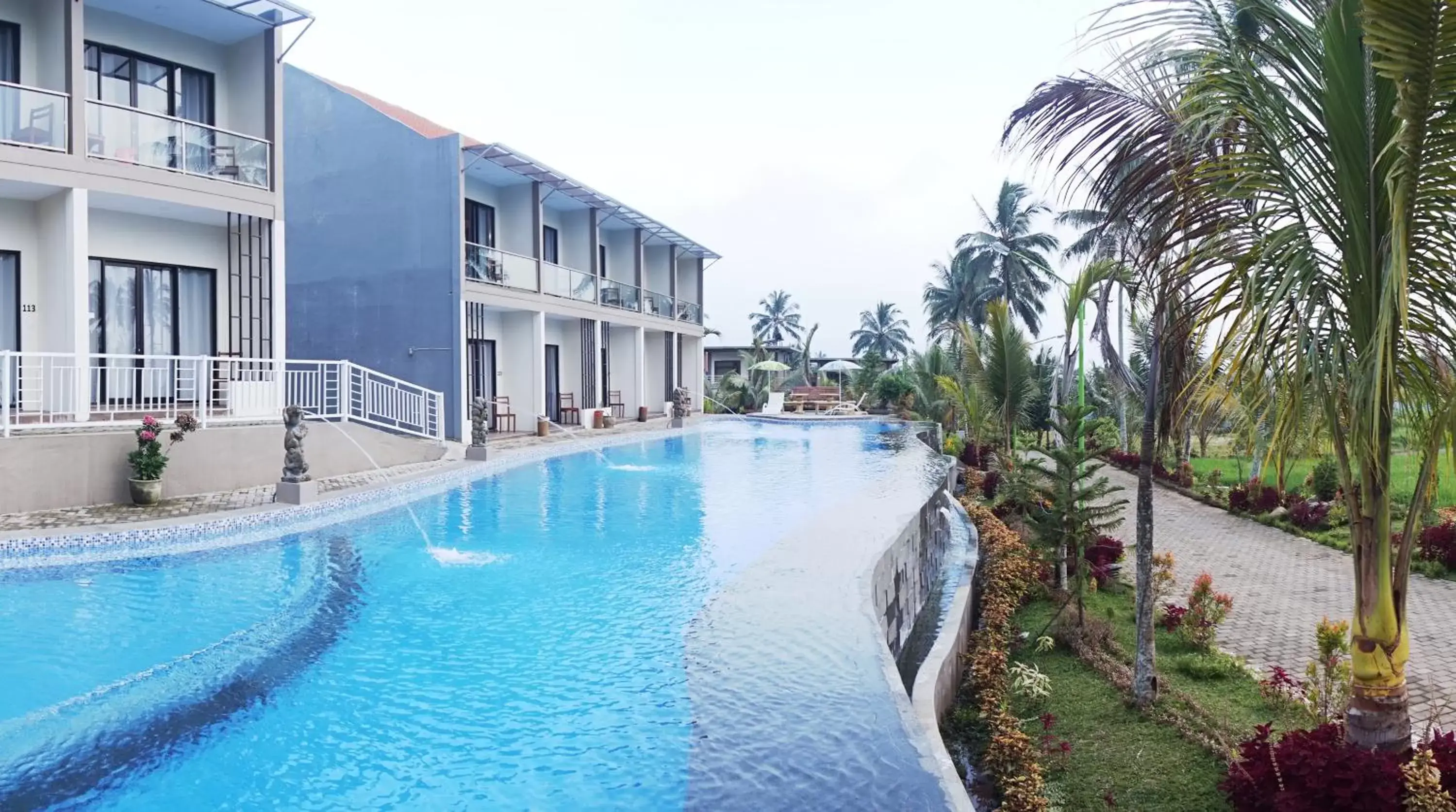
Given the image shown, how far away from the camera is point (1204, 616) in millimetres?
7082

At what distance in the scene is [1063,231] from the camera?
110 ft

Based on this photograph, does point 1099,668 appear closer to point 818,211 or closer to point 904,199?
point 904,199

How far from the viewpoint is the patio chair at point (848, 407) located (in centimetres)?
3309

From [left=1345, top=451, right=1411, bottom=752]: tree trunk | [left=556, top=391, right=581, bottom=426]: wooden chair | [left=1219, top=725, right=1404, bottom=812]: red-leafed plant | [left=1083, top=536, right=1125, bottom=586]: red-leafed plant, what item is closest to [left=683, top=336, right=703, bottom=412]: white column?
[left=556, top=391, right=581, bottom=426]: wooden chair

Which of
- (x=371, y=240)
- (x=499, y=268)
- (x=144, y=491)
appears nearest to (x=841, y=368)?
(x=499, y=268)

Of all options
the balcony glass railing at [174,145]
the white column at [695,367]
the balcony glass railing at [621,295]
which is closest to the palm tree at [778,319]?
the white column at [695,367]

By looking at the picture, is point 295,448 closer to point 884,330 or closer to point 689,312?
point 689,312

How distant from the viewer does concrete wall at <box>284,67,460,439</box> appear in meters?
17.6

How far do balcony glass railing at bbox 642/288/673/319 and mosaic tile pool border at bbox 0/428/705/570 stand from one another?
14.9 m

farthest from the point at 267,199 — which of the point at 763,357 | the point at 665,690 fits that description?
the point at 763,357

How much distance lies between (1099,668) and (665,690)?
11.2 feet

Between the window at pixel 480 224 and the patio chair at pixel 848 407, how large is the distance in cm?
1565

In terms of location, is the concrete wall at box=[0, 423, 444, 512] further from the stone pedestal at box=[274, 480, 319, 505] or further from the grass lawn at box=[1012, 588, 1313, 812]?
the grass lawn at box=[1012, 588, 1313, 812]

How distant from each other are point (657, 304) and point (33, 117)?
62.3ft
